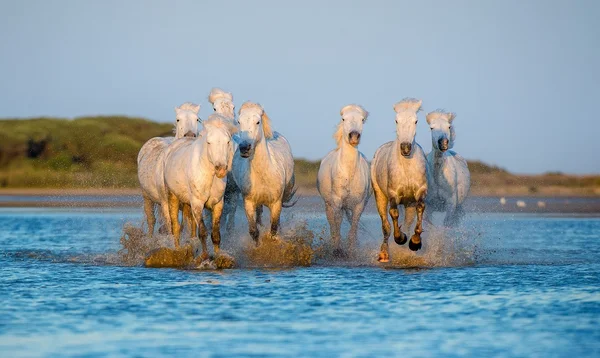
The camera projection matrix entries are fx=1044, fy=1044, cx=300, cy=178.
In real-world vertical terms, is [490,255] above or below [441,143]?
below

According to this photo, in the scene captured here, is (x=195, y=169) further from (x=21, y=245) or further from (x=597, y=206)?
(x=597, y=206)

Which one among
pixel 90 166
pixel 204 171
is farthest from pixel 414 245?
pixel 90 166

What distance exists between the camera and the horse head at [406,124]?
46.1 feet

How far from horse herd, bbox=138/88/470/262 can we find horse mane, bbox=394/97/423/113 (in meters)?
0.01

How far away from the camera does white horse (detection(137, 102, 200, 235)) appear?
53.0ft

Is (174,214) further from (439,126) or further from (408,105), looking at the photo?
(439,126)

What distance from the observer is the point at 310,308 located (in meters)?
10.9

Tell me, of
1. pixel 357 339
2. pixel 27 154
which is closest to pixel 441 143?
pixel 357 339

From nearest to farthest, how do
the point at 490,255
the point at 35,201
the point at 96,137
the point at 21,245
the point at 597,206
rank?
the point at 490,255, the point at 21,245, the point at 597,206, the point at 35,201, the point at 96,137

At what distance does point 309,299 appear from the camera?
37.6ft

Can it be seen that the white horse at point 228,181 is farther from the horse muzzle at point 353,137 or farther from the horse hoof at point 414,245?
the horse hoof at point 414,245

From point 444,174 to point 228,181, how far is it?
3.28 metres

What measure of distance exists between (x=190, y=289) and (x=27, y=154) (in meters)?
42.1

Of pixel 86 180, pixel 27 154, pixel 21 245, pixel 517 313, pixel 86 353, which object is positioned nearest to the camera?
pixel 86 353
